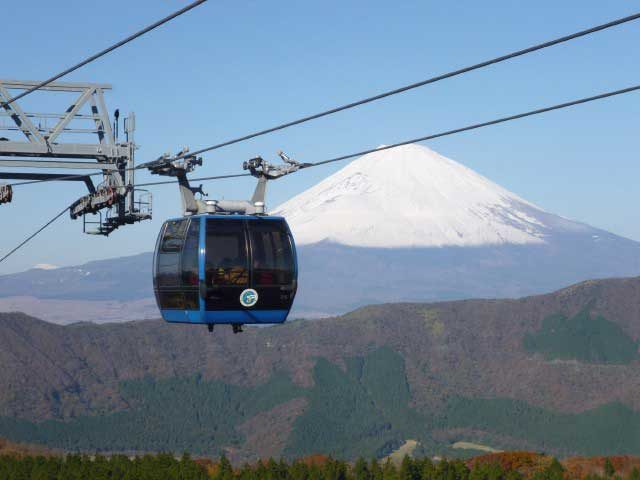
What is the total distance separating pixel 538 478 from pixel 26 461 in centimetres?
6565

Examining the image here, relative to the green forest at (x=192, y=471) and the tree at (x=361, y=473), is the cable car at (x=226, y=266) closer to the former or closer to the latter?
the green forest at (x=192, y=471)

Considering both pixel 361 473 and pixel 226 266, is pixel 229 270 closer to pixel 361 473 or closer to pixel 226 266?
pixel 226 266

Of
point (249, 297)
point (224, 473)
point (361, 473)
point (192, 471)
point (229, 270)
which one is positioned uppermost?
point (229, 270)

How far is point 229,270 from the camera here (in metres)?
31.0

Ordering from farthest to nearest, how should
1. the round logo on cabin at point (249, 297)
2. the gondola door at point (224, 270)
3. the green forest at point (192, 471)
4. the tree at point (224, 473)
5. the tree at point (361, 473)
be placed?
the tree at point (361, 473), the green forest at point (192, 471), the tree at point (224, 473), the round logo on cabin at point (249, 297), the gondola door at point (224, 270)

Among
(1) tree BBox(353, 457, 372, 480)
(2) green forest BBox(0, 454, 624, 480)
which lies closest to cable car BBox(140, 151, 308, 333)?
(2) green forest BBox(0, 454, 624, 480)

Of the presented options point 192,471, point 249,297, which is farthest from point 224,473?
point 249,297

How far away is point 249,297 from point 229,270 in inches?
37.5

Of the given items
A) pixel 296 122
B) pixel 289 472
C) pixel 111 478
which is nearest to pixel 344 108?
pixel 296 122

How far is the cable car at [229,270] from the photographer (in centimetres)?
3084

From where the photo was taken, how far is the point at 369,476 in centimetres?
14988

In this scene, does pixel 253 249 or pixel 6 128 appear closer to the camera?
pixel 253 249

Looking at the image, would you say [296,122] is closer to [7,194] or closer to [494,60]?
[494,60]

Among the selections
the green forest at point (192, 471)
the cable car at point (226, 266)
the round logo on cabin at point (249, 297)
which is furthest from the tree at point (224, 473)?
the round logo on cabin at point (249, 297)
